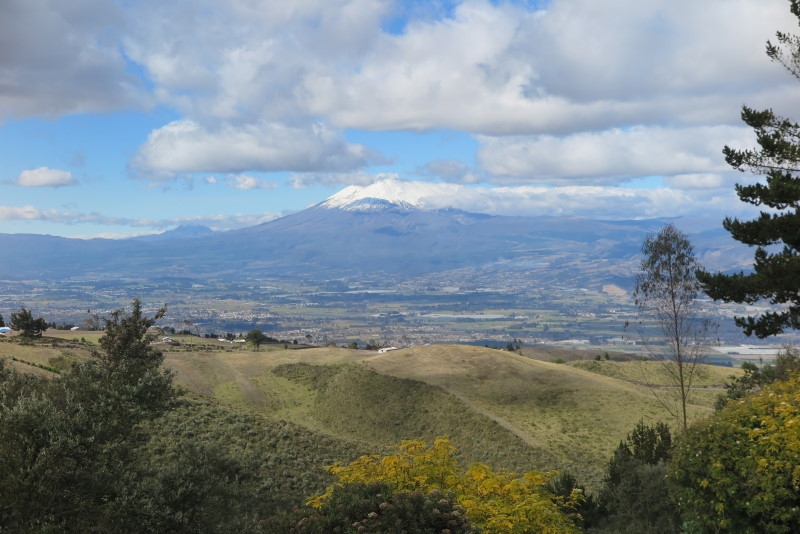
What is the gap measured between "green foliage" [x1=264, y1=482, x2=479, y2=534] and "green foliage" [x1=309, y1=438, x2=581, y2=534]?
74cm

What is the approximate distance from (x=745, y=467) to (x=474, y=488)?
592 centimetres

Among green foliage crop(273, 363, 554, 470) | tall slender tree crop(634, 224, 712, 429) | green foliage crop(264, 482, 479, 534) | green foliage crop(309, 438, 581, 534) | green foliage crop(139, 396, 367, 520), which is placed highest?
tall slender tree crop(634, 224, 712, 429)

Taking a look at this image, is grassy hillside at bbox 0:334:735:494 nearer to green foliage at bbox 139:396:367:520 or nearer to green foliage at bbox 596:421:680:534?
green foliage at bbox 139:396:367:520

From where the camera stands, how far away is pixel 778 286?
24375 millimetres

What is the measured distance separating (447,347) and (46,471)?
55.6m

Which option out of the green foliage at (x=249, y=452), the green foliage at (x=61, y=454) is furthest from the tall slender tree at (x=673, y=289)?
the green foliage at (x=61, y=454)

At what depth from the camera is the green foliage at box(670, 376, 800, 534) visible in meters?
12.2

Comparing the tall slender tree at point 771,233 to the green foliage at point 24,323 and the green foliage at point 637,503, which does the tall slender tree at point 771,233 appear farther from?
the green foliage at point 24,323

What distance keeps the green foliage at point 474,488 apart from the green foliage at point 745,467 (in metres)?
3.06

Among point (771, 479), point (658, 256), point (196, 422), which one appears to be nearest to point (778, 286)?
point (658, 256)

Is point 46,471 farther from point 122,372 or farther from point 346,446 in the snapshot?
point 346,446

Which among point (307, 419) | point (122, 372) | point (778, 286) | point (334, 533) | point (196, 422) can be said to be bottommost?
point (307, 419)

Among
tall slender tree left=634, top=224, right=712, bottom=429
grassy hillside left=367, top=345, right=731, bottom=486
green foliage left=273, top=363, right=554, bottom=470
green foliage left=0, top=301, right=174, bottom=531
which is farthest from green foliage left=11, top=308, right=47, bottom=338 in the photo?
tall slender tree left=634, top=224, right=712, bottom=429

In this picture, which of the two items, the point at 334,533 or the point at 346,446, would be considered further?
the point at 346,446
